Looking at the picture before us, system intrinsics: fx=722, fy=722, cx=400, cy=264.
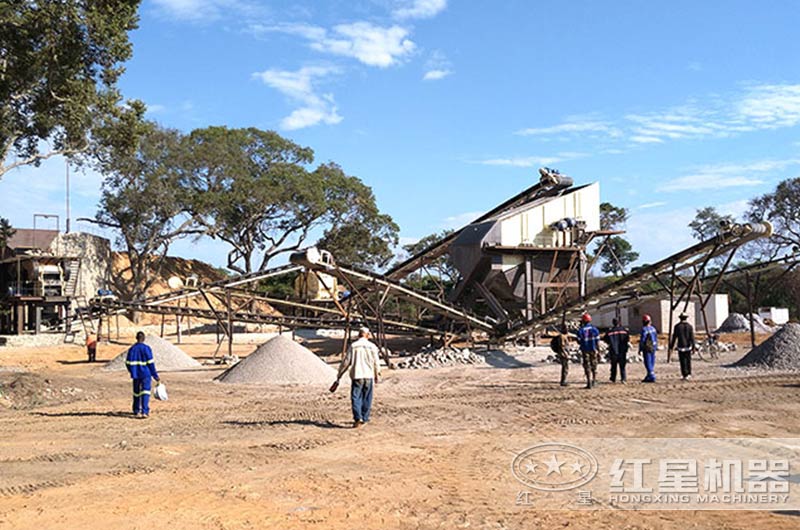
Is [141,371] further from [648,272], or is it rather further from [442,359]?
[648,272]

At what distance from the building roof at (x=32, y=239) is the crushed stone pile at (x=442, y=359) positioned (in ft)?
97.5

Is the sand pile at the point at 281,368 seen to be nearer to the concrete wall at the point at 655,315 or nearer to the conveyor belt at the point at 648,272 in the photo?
the conveyor belt at the point at 648,272

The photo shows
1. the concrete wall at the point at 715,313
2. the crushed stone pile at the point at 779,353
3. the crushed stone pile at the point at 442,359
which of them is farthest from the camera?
the concrete wall at the point at 715,313

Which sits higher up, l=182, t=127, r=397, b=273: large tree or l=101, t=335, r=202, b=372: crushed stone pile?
l=182, t=127, r=397, b=273: large tree

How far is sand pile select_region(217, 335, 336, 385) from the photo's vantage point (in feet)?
A: 57.6

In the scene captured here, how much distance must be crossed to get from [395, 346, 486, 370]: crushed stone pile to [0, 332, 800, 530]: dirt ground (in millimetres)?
4130

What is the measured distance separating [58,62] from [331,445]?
13.5 m

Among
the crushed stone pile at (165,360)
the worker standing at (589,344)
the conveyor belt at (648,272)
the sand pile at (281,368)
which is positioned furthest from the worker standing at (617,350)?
the crushed stone pile at (165,360)

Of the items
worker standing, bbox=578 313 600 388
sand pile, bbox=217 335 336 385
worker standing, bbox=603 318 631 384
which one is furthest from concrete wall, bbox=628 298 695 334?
sand pile, bbox=217 335 336 385

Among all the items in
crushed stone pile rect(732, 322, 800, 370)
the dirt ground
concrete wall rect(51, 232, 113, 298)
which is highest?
concrete wall rect(51, 232, 113, 298)

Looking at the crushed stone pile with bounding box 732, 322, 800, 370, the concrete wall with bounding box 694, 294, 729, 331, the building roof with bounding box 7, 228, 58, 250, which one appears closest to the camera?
the crushed stone pile with bounding box 732, 322, 800, 370

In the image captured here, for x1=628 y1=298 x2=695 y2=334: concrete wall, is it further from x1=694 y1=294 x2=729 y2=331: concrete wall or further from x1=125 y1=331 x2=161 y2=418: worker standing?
x1=125 y1=331 x2=161 y2=418: worker standing

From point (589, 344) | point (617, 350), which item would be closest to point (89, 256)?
point (617, 350)

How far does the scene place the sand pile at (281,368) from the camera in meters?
17.6
